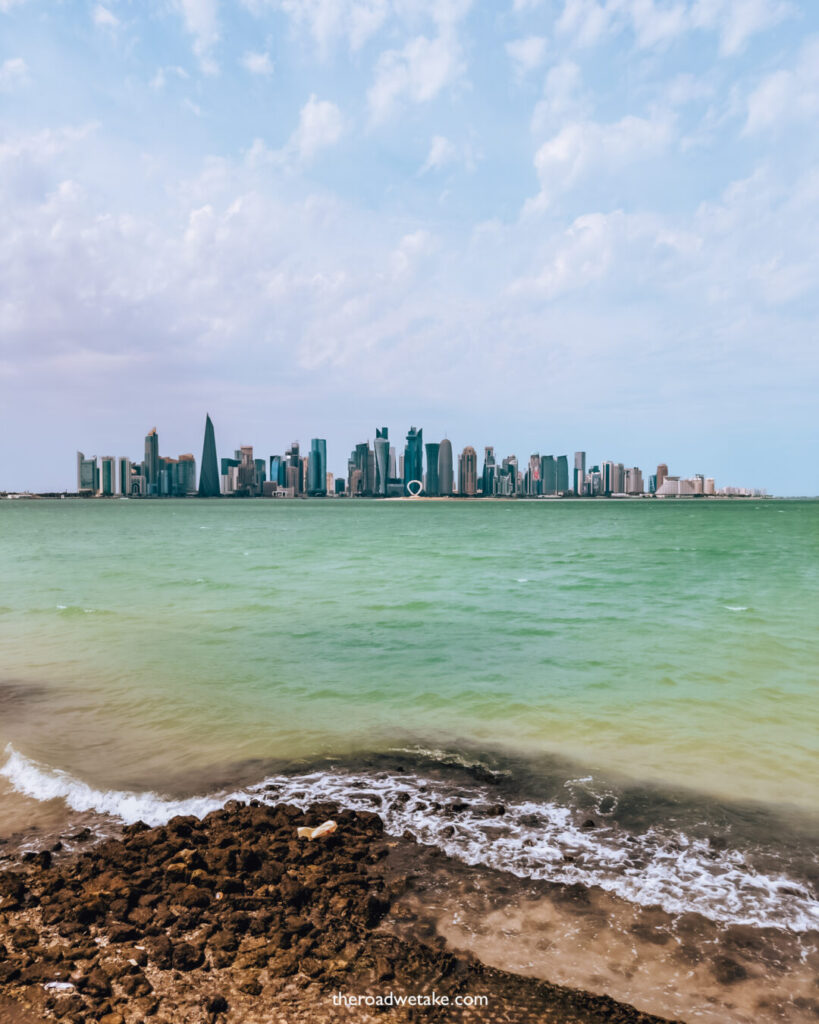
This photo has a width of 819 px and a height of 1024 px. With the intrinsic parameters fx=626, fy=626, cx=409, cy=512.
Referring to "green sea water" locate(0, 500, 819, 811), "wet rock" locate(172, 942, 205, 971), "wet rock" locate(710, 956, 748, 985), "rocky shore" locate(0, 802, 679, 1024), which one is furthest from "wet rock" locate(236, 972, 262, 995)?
"green sea water" locate(0, 500, 819, 811)

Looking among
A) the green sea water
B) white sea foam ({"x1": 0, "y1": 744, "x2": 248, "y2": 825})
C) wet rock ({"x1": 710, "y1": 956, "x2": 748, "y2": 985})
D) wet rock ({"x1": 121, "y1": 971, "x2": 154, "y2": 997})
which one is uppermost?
wet rock ({"x1": 121, "y1": 971, "x2": 154, "y2": 997})

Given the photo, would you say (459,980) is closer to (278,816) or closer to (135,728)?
(278,816)

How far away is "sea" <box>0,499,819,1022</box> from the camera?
556 centimetres

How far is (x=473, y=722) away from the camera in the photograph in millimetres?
11320

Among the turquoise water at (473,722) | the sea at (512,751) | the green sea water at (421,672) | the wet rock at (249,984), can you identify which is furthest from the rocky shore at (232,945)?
the green sea water at (421,672)

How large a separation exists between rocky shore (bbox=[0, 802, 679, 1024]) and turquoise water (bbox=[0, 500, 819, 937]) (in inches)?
51.4

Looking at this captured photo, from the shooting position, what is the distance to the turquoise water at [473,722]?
709cm

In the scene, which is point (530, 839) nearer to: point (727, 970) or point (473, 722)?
point (727, 970)

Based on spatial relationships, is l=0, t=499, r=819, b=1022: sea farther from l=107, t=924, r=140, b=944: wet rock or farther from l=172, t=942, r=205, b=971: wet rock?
l=107, t=924, r=140, b=944: wet rock

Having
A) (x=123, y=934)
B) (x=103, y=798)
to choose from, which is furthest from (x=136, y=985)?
(x=103, y=798)

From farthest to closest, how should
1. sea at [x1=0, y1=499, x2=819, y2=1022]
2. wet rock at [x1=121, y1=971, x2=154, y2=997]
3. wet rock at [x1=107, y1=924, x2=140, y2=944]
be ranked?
1. sea at [x1=0, y1=499, x2=819, y2=1022]
2. wet rock at [x1=107, y1=924, x2=140, y2=944]
3. wet rock at [x1=121, y1=971, x2=154, y2=997]

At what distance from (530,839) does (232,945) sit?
3.45m

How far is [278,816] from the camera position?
7234 millimetres

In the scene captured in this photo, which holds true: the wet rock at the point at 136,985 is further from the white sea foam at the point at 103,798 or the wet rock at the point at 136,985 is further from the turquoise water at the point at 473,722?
the turquoise water at the point at 473,722
